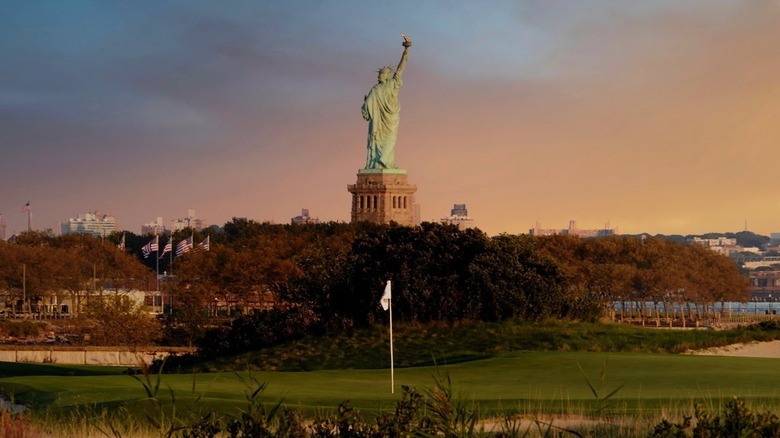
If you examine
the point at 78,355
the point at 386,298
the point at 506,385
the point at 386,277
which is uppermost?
the point at 386,277

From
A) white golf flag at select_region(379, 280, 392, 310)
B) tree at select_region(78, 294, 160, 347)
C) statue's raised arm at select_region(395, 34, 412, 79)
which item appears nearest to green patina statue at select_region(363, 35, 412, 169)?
statue's raised arm at select_region(395, 34, 412, 79)

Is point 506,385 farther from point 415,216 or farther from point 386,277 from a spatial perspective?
point 415,216

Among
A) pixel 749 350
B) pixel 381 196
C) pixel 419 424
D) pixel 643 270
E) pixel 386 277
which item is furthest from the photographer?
pixel 381 196

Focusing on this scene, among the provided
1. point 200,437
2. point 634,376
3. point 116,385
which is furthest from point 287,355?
point 200,437

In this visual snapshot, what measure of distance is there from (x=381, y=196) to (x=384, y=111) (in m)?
11.3

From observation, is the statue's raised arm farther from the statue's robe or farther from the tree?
the tree

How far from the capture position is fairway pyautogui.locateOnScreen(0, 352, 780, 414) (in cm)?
1934

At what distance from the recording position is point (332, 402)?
66.0 feet

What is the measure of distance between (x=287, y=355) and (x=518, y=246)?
1362cm

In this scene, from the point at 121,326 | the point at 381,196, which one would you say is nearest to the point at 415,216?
the point at 381,196

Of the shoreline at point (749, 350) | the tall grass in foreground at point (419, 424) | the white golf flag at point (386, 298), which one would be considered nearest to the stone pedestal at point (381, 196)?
the shoreline at point (749, 350)

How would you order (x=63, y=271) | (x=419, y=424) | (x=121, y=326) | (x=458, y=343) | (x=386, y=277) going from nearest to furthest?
(x=419, y=424) < (x=458, y=343) < (x=386, y=277) < (x=121, y=326) < (x=63, y=271)

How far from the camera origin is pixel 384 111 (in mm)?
122875

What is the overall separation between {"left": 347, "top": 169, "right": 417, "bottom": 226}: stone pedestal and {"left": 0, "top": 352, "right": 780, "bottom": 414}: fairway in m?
98.5
